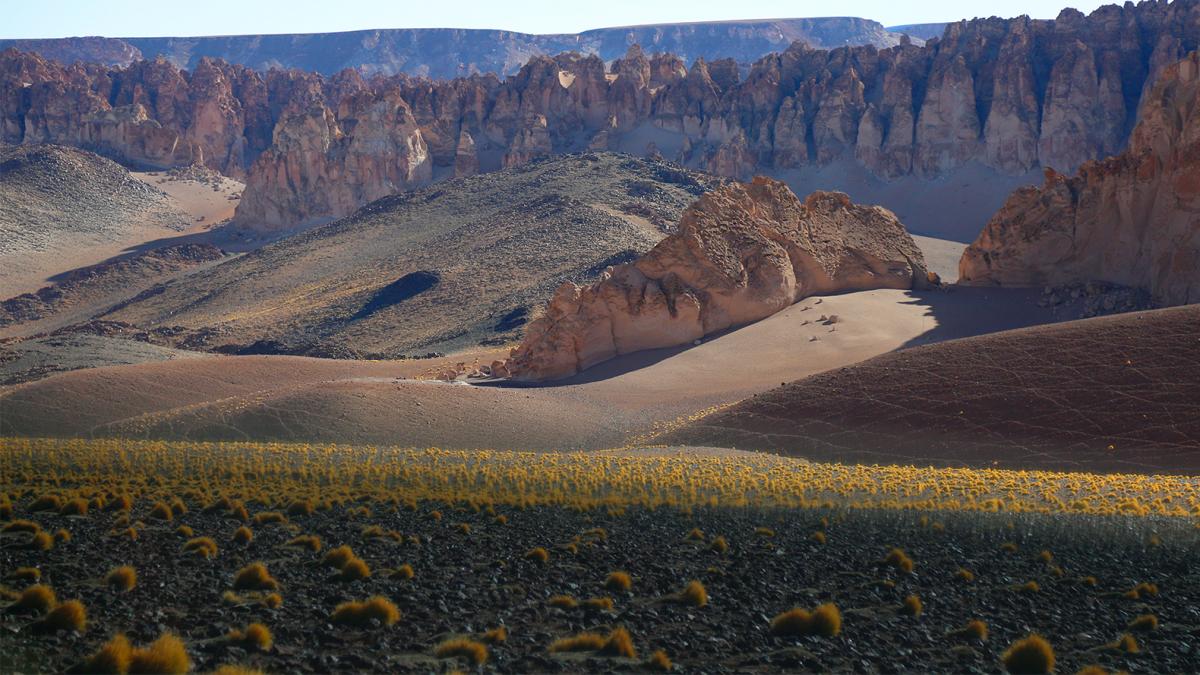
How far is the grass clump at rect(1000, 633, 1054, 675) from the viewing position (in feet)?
60.3

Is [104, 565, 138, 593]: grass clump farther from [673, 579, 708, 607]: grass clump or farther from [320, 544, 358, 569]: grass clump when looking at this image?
[673, 579, 708, 607]: grass clump

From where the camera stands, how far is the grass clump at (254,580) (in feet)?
65.7

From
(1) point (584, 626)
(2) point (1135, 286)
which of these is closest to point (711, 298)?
(2) point (1135, 286)

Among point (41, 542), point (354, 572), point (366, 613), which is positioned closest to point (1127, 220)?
point (354, 572)

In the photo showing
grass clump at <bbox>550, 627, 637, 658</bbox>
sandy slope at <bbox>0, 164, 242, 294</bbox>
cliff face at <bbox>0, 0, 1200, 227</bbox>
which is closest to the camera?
grass clump at <bbox>550, 627, 637, 658</bbox>

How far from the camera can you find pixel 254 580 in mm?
20172

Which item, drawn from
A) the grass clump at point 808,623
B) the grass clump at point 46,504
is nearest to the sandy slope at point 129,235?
the grass clump at point 46,504

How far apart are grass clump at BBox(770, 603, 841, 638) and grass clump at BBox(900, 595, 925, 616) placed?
1555mm

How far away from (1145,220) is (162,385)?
38.0m

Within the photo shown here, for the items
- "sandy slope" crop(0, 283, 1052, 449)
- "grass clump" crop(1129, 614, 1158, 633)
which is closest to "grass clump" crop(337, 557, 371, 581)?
"grass clump" crop(1129, 614, 1158, 633)

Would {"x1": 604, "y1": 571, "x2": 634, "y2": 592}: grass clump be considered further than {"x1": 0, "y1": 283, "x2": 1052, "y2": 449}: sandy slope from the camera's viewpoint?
No

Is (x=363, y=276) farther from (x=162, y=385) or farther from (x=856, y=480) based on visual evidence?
(x=856, y=480)

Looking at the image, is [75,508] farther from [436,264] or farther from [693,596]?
[436,264]

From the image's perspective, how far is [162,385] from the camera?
49750 millimetres
